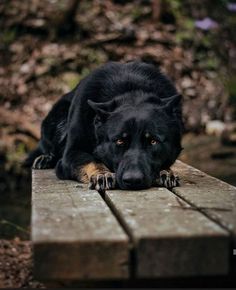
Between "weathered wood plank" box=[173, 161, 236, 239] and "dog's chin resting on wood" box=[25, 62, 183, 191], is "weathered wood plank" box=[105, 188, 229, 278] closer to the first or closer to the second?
"weathered wood plank" box=[173, 161, 236, 239]

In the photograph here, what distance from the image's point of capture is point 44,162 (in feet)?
15.5

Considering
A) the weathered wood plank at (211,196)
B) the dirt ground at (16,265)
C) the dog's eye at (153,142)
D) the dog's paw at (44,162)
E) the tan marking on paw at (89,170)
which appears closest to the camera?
the weathered wood plank at (211,196)

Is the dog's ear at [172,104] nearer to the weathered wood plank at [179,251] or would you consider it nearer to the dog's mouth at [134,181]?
the dog's mouth at [134,181]

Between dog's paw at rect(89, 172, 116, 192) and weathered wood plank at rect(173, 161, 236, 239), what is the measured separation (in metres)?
0.35

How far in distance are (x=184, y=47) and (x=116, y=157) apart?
5.80 meters

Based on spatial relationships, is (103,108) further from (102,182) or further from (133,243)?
(133,243)

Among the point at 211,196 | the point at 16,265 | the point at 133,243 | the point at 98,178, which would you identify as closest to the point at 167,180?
the point at 98,178

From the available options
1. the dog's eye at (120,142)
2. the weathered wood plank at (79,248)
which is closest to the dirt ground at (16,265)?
the dog's eye at (120,142)

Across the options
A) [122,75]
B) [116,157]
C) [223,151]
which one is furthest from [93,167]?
[223,151]

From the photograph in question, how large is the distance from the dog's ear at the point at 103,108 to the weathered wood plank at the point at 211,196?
613 millimetres

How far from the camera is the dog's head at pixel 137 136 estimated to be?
10.9 feet

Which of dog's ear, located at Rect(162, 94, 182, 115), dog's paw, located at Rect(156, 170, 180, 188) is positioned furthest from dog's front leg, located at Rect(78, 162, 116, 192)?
dog's ear, located at Rect(162, 94, 182, 115)

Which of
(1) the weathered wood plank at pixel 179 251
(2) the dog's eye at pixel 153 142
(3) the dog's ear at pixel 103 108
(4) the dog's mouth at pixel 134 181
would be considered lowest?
(1) the weathered wood plank at pixel 179 251

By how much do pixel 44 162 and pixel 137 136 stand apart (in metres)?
1.43
